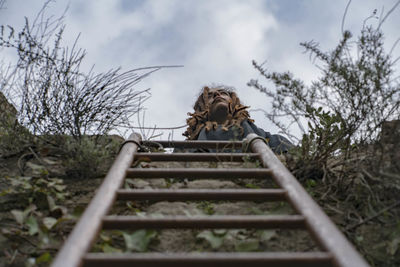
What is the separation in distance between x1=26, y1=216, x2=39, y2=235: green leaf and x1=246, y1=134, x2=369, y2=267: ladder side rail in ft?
2.94

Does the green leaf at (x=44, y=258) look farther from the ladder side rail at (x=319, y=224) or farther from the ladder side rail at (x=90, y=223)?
the ladder side rail at (x=319, y=224)

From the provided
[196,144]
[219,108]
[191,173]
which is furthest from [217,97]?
[191,173]

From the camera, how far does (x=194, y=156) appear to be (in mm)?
1997

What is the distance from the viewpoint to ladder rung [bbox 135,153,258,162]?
1.99 m

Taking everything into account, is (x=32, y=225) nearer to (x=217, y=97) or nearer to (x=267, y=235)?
(x=267, y=235)

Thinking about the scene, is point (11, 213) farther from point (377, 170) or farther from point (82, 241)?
point (377, 170)

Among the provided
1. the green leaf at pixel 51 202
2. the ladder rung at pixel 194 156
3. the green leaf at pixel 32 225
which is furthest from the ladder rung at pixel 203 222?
the ladder rung at pixel 194 156

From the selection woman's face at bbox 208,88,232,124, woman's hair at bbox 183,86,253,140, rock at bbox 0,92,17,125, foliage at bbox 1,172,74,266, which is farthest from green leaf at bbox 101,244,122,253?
woman's face at bbox 208,88,232,124

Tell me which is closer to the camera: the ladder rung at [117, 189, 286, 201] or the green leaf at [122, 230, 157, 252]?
the green leaf at [122, 230, 157, 252]

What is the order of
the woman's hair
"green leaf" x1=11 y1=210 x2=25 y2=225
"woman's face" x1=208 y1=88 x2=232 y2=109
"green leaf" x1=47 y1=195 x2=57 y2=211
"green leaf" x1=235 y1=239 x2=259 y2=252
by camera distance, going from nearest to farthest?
1. "green leaf" x1=235 y1=239 x2=259 y2=252
2. "green leaf" x1=11 y1=210 x2=25 y2=225
3. "green leaf" x1=47 y1=195 x2=57 y2=211
4. the woman's hair
5. "woman's face" x1=208 y1=88 x2=232 y2=109

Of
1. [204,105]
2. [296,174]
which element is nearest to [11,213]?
[296,174]

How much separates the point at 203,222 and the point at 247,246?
0.24 metres

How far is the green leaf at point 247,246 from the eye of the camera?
4.69ft

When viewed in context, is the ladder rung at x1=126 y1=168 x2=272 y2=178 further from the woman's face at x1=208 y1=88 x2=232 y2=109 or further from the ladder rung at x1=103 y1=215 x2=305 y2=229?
the woman's face at x1=208 y1=88 x2=232 y2=109
